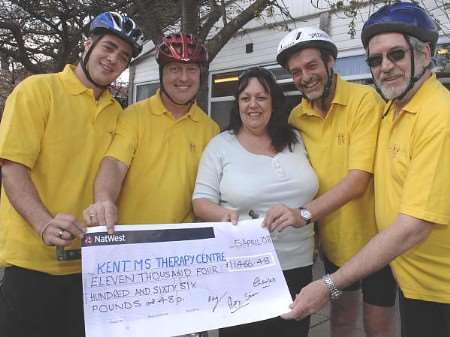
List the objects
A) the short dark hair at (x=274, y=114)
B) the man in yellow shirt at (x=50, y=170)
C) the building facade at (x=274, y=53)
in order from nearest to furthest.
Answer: the man in yellow shirt at (x=50, y=170) < the short dark hair at (x=274, y=114) < the building facade at (x=274, y=53)

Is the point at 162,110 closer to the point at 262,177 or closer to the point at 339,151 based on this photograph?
the point at 262,177

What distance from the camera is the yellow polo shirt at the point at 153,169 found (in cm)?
313

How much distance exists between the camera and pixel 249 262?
2.68 meters

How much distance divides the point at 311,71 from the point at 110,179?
1501 mm

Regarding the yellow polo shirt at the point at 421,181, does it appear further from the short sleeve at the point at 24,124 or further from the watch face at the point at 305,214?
the short sleeve at the point at 24,124

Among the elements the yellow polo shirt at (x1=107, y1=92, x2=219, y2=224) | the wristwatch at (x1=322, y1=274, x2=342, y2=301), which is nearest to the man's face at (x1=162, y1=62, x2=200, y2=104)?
the yellow polo shirt at (x1=107, y1=92, x2=219, y2=224)

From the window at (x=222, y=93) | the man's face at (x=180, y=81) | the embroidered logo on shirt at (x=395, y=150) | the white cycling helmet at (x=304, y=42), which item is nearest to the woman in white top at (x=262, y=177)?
the white cycling helmet at (x=304, y=42)

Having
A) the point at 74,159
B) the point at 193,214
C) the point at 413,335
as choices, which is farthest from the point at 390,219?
the point at 74,159

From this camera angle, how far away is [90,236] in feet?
7.73

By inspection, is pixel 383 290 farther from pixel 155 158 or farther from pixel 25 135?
pixel 25 135

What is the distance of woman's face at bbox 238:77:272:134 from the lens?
3133 millimetres

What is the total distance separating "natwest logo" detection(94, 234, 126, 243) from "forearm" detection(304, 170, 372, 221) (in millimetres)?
1138

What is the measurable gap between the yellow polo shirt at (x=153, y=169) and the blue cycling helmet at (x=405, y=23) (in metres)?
1.42

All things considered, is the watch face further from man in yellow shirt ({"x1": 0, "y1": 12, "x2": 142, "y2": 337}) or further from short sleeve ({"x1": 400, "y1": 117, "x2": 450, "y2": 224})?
man in yellow shirt ({"x1": 0, "y1": 12, "x2": 142, "y2": 337})
